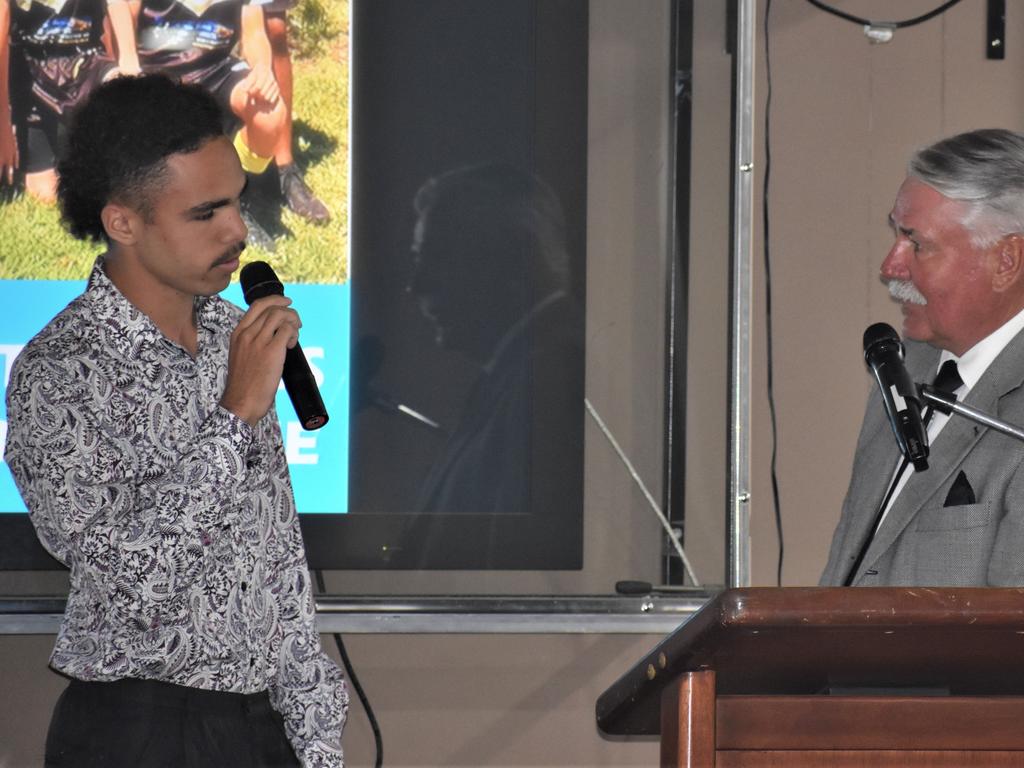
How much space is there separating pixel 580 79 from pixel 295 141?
0.55 m

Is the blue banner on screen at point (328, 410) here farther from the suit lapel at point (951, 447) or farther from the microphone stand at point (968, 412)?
the microphone stand at point (968, 412)

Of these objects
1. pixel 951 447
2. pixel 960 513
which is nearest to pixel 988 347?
pixel 951 447

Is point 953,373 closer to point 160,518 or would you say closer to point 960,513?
point 960,513

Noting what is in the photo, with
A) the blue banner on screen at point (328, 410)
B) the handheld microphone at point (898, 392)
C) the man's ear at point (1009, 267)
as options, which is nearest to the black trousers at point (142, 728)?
the blue banner on screen at point (328, 410)

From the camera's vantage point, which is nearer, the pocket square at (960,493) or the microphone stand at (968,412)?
the microphone stand at (968,412)

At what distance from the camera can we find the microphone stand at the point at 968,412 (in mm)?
1431

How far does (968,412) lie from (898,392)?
0.16m

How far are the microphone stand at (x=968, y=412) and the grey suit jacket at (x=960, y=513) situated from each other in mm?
327

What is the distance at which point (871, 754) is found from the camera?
1030 mm

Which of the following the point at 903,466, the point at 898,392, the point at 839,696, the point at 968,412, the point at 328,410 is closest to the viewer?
the point at 839,696

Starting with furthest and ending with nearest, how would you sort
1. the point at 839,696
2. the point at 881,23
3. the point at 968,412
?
1. the point at 881,23
2. the point at 968,412
3. the point at 839,696

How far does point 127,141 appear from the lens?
183cm

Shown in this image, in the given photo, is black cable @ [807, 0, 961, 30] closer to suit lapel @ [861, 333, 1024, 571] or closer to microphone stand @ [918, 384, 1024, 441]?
suit lapel @ [861, 333, 1024, 571]

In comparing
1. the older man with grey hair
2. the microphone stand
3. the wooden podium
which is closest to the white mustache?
the older man with grey hair
